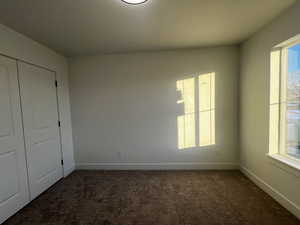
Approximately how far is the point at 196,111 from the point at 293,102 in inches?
57.5

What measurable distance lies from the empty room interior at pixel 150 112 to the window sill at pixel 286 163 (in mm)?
17

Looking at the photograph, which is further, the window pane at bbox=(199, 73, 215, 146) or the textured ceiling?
the window pane at bbox=(199, 73, 215, 146)

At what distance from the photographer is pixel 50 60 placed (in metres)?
2.84

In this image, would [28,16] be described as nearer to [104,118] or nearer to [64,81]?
[64,81]

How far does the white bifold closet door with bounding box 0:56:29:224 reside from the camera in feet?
6.43

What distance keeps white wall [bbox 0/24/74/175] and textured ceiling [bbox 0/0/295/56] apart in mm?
123

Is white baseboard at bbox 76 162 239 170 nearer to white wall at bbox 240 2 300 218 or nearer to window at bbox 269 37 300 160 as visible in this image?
white wall at bbox 240 2 300 218

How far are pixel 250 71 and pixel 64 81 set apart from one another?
3.52 metres

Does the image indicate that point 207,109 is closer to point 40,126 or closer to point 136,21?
point 136,21

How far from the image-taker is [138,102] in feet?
10.7

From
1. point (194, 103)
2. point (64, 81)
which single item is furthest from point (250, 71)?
point (64, 81)

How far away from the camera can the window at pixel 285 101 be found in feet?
6.61

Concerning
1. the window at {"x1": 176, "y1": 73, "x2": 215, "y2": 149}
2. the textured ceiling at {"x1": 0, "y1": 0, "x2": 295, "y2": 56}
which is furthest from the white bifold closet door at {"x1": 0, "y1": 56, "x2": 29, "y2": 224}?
the window at {"x1": 176, "y1": 73, "x2": 215, "y2": 149}

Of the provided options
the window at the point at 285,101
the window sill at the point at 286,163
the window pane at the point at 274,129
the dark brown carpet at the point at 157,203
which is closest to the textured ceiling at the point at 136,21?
the window at the point at 285,101
